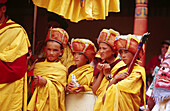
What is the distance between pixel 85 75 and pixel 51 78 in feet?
1.50

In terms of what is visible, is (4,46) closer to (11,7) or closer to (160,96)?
(160,96)

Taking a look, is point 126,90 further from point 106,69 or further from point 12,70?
point 12,70

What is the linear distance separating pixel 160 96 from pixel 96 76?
117 cm

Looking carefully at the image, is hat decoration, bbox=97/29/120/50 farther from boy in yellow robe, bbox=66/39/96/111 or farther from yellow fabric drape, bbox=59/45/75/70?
yellow fabric drape, bbox=59/45/75/70

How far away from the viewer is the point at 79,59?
15.5ft

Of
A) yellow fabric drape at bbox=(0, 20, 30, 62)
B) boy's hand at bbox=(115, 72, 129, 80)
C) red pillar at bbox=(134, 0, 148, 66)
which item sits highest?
red pillar at bbox=(134, 0, 148, 66)

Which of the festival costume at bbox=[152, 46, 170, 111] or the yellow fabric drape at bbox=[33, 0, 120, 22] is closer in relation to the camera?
the festival costume at bbox=[152, 46, 170, 111]

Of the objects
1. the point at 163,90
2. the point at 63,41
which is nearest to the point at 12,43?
the point at 63,41

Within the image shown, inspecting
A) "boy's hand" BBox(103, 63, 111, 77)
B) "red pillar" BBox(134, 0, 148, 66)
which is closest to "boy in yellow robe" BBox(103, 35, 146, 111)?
"boy's hand" BBox(103, 63, 111, 77)

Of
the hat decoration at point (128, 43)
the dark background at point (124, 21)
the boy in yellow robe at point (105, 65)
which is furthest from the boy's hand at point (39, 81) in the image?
the dark background at point (124, 21)

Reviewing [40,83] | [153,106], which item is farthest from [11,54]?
[153,106]

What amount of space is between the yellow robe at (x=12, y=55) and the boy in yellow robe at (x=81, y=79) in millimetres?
664

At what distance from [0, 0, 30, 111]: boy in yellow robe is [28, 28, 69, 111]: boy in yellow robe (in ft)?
0.72

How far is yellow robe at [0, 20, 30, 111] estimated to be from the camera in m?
4.07
